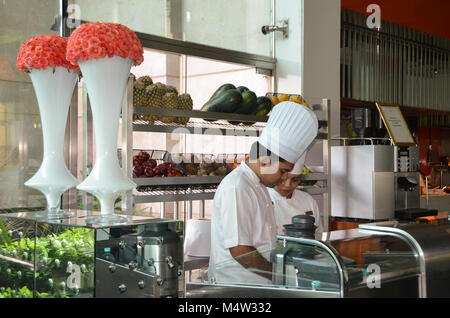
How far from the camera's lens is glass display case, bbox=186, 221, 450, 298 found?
126cm

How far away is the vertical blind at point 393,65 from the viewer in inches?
188

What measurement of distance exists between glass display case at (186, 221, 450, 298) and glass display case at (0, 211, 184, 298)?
15 cm

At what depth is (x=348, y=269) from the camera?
1.27 m

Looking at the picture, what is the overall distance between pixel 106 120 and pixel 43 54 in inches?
11.7

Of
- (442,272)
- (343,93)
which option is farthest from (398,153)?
(442,272)

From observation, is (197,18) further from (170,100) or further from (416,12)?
(416,12)

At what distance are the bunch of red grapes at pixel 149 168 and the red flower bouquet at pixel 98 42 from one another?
142 centimetres

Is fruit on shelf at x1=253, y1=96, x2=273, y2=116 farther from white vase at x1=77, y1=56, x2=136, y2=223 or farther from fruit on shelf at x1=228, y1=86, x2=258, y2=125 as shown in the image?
white vase at x1=77, y1=56, x2=136, y2=223

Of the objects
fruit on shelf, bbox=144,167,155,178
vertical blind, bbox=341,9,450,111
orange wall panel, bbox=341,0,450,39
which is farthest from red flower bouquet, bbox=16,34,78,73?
orange wall panel, bbox=341,0,450,39

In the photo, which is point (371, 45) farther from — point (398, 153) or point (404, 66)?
point (398, 153)

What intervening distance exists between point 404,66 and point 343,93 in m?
1.06
